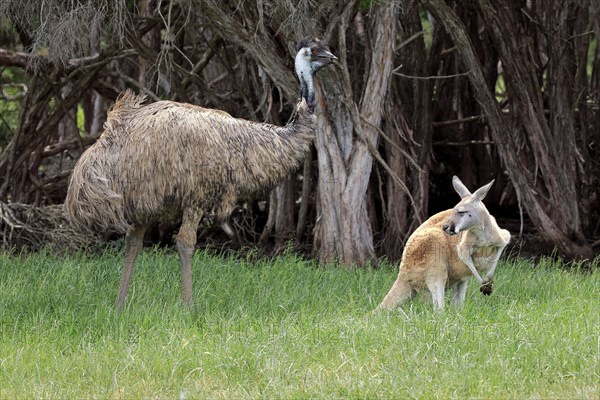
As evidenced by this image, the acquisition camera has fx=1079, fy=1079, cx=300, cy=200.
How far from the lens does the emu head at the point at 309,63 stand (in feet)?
29.4

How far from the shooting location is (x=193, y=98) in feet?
43.7

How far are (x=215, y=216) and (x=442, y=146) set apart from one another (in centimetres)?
631

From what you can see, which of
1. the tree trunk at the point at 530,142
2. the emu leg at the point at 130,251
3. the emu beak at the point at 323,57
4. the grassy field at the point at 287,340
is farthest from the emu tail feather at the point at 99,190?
the tree trunk at the point at 530,142

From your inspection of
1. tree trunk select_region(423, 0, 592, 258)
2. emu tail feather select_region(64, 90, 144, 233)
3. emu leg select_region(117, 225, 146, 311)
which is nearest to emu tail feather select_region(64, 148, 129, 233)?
emu tail feather select_region(64, 90, 144, 233)

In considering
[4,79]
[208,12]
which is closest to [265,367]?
[208,12]

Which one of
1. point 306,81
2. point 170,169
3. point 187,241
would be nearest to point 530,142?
point 306,81

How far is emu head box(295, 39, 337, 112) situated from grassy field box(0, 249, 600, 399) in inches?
62.3

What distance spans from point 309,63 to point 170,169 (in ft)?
5.55

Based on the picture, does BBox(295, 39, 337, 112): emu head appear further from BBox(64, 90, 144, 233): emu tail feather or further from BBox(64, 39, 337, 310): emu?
BBox(64, 90, 144, 233): emu tail feather

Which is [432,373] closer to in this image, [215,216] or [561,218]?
[215,216]

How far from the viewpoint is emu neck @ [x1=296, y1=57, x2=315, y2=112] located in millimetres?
8953

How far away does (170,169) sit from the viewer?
26.3 feet

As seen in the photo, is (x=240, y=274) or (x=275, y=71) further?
(x=275, y=71)

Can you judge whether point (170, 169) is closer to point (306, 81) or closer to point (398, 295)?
point (306, 81)
